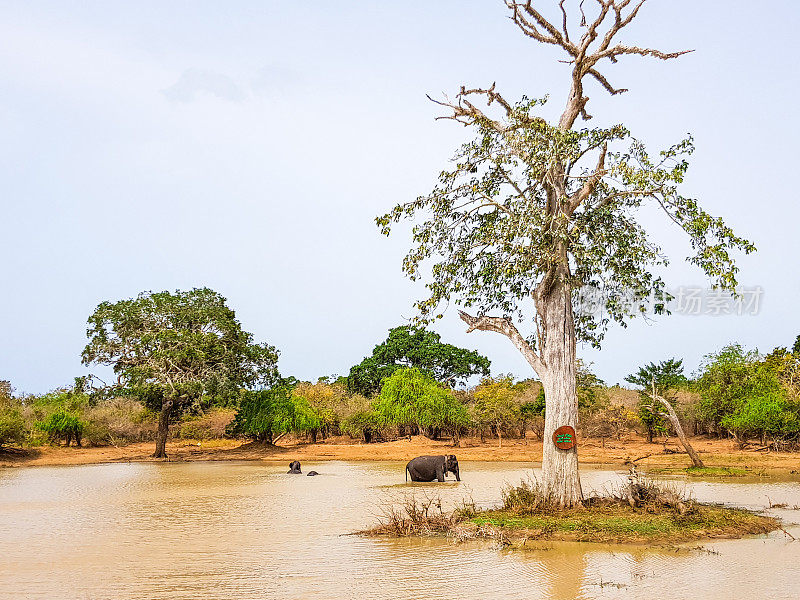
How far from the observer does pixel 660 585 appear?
6.82 metres

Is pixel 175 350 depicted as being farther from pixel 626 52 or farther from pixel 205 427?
pixel 626 52

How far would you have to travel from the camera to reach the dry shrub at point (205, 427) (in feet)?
150

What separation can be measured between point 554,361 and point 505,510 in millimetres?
2548

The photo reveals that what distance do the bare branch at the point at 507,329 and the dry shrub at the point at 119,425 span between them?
33.5 meters

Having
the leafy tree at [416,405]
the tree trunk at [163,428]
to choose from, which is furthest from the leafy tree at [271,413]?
the leafy tree at [416,405]

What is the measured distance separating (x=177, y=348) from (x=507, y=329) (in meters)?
22.2

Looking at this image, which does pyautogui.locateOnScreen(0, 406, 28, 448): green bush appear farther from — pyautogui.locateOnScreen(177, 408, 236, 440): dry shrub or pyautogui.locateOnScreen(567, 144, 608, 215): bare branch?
pyautogui.locateOnScreen(567, 144, 608, 215): bare branch

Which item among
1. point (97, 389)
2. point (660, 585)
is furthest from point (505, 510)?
point (97, 389)

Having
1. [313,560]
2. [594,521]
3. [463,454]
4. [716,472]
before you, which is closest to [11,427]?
[463,454]

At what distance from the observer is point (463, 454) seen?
30484 mm

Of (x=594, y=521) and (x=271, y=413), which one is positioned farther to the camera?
(x=271, y=413)

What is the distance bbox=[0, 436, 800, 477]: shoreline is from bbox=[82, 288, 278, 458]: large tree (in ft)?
10.6

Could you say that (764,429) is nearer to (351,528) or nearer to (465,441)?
(465,441)

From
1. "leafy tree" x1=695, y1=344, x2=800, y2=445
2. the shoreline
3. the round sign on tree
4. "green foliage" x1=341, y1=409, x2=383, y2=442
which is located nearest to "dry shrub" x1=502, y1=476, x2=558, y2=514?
the round sign on tree
